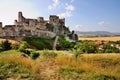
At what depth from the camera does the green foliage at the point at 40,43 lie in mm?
54341

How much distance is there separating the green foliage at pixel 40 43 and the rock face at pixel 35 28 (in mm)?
3448

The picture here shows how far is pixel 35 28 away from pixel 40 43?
9.84m

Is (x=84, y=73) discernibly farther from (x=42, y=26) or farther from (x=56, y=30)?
(x=56, y=30)

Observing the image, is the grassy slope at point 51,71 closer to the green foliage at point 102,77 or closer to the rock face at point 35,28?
the green foliage at point 102,77

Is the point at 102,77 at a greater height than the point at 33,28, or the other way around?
the point at 33,28

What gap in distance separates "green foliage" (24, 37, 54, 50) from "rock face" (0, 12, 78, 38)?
345 cm

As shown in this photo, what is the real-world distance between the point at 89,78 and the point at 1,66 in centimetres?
380

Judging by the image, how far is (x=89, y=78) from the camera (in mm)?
9023

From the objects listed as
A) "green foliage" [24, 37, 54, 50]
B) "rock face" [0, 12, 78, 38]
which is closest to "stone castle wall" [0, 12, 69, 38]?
"rock face" [0, 12, 78, 38]

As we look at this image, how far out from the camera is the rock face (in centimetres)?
6169

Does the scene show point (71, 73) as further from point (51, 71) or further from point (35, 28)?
point (35, 28)

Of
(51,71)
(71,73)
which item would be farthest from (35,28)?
(71,73)

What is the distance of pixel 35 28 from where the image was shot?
6519 cm

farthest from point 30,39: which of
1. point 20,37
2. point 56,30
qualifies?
point 56,30
